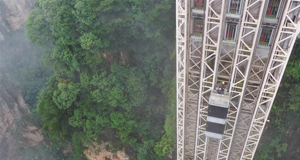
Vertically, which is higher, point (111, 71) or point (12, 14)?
point (12, 14)

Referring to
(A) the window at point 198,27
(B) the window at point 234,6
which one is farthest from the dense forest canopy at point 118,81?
(B) the window at point 234,6

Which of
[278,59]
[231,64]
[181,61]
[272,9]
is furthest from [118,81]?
[272,9]

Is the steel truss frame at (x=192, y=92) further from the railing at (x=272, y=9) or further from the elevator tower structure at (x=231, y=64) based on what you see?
the railing at (x=272, y=9)

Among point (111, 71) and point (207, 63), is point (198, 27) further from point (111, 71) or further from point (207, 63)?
point (111, 71)

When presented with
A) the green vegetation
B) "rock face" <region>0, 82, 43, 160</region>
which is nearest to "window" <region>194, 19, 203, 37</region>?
the green vegetation

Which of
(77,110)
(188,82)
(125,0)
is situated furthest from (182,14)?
(77,110)

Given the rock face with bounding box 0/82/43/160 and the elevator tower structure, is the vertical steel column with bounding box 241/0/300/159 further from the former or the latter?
the rock face with bounding box 0/82/43/160

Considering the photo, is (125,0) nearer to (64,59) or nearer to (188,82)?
(64,59)
